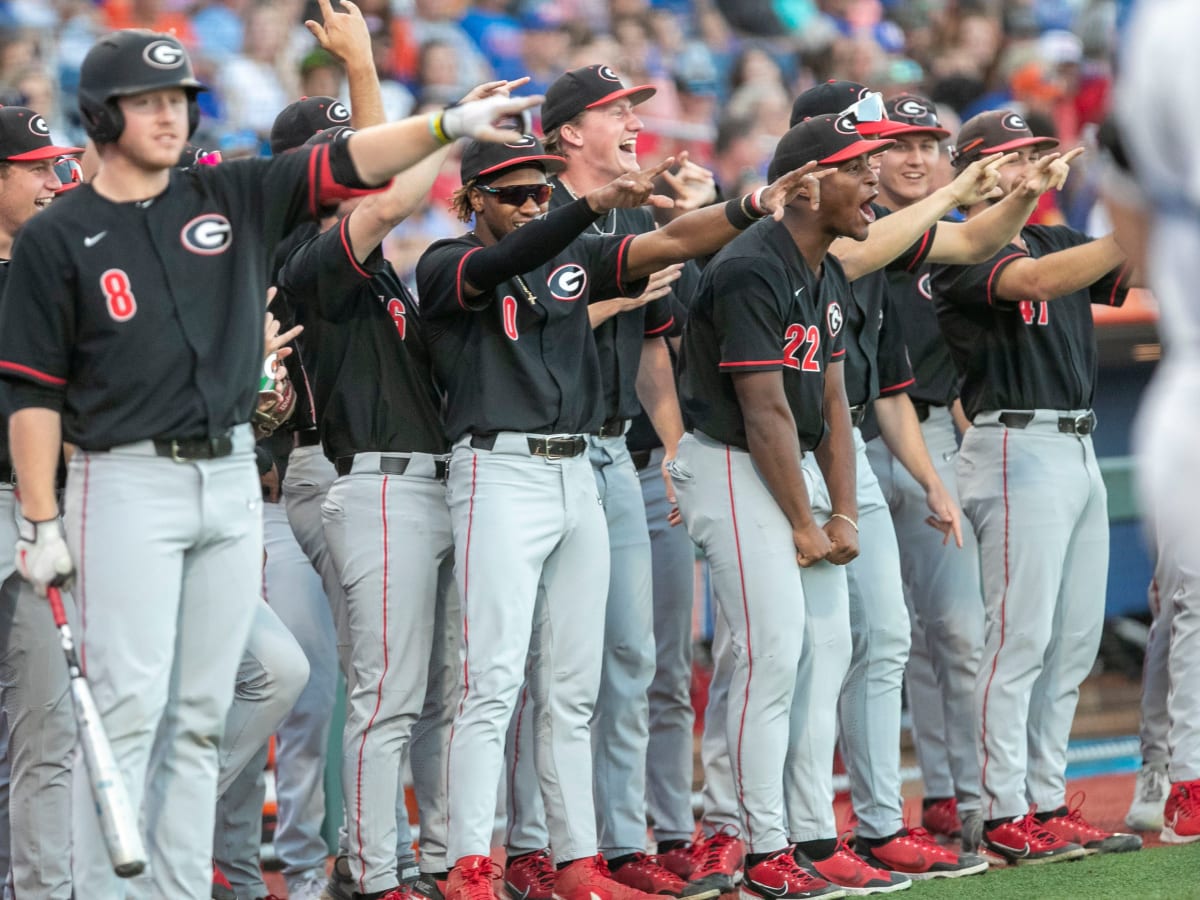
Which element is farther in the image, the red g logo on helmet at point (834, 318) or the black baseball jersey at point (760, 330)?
the red g logo on helmet at point (834, 318)

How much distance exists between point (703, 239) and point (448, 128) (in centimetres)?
100

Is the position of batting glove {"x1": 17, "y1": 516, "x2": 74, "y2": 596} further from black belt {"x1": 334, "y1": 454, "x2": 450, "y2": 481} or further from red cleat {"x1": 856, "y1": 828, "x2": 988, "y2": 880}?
→ red cleat {"x1": 856, "y1": 828, "x2": 988, "y2": 880}

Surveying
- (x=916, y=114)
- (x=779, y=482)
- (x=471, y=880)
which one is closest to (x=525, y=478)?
(x=779, y=482)

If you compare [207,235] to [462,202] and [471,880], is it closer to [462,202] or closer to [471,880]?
[462,202]

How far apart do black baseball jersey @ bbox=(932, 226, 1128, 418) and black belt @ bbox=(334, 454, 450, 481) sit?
1794 mm

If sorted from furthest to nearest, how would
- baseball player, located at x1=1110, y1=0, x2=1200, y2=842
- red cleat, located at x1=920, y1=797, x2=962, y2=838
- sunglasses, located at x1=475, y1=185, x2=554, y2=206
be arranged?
red cleat, located at x1=920, y1=797, x2=962, y2=838, sunglasses, located at x1=475, y1=185, x2=554, y2=206, baseball player, located at x1=1110, y1=0, x2=1200, y2=842

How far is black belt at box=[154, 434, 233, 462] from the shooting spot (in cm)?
382

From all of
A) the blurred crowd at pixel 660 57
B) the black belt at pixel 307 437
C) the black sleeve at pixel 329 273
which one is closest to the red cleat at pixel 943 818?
the black belt at pixel 307 437

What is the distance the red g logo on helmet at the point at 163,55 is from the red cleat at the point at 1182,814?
3.83 m

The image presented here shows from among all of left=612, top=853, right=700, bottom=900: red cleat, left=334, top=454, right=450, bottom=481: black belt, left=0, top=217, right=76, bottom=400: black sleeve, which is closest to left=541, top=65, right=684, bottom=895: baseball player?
left=612, top=853, right=700, bottom=900: red cleat

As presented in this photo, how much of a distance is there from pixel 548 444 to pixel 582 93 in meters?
1.28

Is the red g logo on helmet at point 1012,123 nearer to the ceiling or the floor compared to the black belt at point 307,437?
nearer to the ceiling

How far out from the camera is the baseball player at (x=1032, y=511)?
5.30 m

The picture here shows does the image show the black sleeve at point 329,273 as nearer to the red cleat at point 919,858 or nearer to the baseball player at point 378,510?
the baseball player at point 378,510
